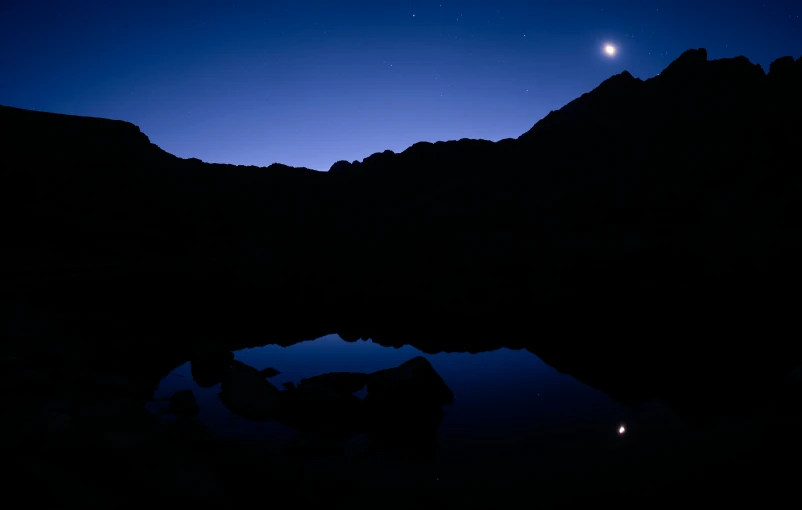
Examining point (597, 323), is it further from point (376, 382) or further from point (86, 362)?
point (86, 362)

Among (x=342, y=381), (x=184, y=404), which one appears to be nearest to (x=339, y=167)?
(x=342, y=381)

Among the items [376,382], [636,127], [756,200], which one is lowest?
[376,382]

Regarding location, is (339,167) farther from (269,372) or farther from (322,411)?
(322,411)

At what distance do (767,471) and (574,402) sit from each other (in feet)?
11.6

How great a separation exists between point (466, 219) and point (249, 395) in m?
44.0

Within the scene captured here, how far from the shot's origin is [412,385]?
8.12m

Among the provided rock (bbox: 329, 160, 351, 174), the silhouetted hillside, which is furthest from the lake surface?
rock (bbox: 329, 160, 351, 174)

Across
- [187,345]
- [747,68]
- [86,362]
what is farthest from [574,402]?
[747,68]

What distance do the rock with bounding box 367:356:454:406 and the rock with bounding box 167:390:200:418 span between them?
4423 millimetres

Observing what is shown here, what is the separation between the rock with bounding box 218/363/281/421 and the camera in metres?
7.93

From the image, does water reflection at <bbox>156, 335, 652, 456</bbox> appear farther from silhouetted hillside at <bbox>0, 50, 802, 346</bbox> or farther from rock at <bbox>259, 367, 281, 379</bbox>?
silhouetted hillside at <bbox>0, 50, 802, 346</bbox>

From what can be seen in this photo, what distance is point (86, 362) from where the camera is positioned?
30.8 ft

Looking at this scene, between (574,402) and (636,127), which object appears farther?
(636,127)

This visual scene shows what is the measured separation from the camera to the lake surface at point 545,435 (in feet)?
18.0
